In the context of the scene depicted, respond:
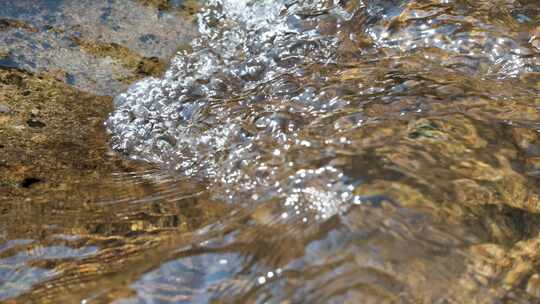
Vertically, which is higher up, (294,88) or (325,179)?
(294,88)

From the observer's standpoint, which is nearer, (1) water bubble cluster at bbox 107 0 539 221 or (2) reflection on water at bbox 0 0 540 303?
(2) reflection on water at bbox 0 0 540 303

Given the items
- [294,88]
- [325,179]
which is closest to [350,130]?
[325,179]

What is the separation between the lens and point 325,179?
7.84 feet

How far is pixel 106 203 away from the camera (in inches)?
101

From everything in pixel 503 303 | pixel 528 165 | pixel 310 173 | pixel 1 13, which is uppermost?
pixel 1 13

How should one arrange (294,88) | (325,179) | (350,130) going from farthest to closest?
(294,88)
(350,130)
(325,179)

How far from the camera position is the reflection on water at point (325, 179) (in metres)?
2.05

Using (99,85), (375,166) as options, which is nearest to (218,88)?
(99,85)

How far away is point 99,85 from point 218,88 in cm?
67

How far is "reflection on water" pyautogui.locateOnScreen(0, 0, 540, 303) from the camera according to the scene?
6.72ft

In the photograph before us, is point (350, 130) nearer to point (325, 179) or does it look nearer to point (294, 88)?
point (325, 179)

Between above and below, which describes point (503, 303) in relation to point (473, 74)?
below

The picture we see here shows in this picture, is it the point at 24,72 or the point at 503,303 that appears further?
the point at 24,72

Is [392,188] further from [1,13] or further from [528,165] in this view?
[1,13]
